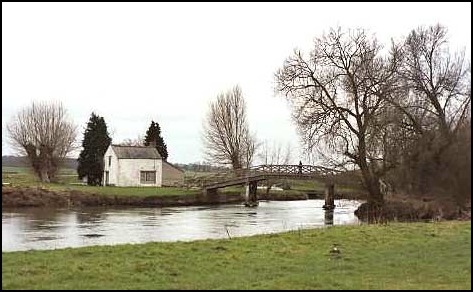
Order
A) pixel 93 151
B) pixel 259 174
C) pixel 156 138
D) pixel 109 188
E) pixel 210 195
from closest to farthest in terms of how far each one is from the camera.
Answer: pixel 109 188 → pixel 259 174 → pixel 210 195 → pixel 93 151 → pixel 156 138

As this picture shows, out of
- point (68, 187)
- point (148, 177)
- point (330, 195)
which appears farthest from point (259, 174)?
point (68, 187)

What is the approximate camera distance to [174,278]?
392 inches

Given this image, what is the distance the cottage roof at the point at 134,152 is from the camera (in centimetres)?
6206

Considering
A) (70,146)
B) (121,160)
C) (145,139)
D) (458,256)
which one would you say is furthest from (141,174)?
(458,256)

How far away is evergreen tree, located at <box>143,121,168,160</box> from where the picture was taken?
2997 inches

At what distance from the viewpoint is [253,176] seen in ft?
176

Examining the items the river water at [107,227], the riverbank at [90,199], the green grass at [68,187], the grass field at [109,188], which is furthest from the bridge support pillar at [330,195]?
the green grass at [68,187]

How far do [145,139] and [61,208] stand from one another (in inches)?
1488

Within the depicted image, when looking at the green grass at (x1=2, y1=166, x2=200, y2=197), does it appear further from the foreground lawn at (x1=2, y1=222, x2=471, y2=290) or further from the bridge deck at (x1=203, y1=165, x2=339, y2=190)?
the foreground lawn at (x1=2, y1=222, x2=471, y2=290)

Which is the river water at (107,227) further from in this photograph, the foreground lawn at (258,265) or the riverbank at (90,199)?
the foreground lawn at (258,265)

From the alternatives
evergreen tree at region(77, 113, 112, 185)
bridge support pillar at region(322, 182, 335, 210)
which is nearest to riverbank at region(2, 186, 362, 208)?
bridge support pillar at region(322, 182, 335, 210)

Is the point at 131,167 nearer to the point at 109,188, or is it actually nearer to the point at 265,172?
the point at 109,188

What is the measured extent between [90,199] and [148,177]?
18.9 m

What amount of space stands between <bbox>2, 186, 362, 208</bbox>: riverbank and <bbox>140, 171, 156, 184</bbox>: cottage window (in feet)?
30.7
